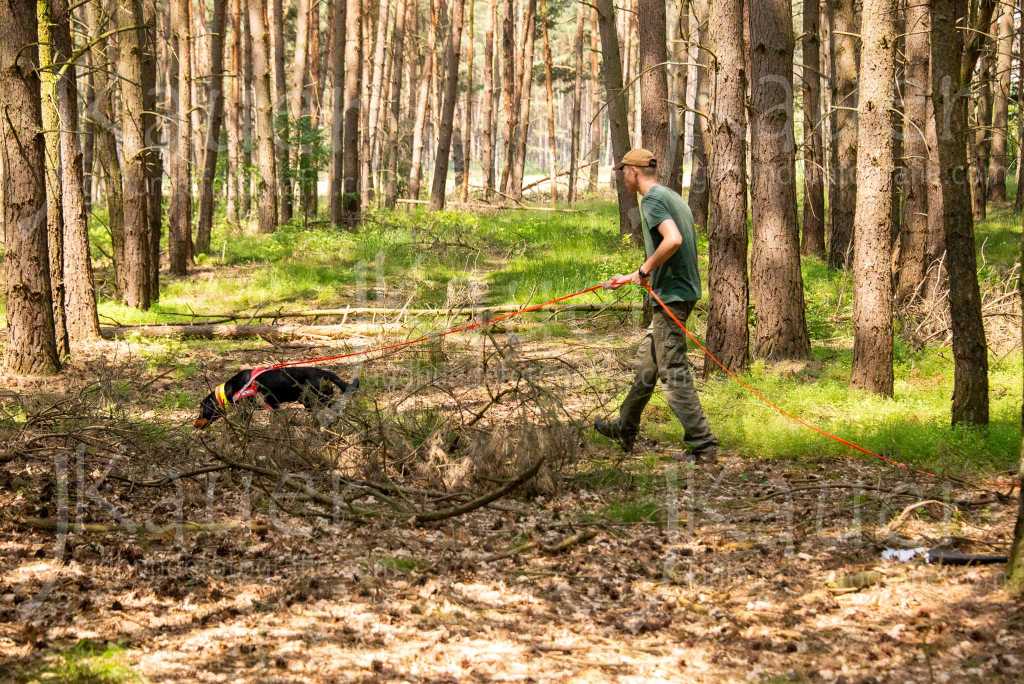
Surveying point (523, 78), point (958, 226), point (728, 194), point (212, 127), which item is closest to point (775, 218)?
point (728, 194)

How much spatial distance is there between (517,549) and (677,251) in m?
2.66

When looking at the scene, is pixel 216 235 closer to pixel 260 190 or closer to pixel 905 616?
pixel 260 190

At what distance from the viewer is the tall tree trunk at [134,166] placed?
13945 mm

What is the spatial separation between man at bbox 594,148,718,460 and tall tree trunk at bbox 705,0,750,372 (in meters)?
2.48

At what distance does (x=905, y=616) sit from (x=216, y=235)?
2342 cm

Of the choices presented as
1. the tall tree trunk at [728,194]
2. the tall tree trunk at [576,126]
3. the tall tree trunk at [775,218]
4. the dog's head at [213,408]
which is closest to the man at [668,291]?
the tall tree trunk at [728,194]

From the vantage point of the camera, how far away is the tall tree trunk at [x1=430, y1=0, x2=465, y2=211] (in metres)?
26.2

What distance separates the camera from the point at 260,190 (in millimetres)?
24422

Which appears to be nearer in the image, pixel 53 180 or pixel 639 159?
pixel 639 159

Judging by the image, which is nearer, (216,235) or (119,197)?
(119,197)

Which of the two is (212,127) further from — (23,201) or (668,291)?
(668,291)

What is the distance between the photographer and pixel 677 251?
706cm

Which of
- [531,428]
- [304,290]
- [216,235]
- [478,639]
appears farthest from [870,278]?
[216,235]

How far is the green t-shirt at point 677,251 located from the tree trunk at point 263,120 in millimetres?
17688
